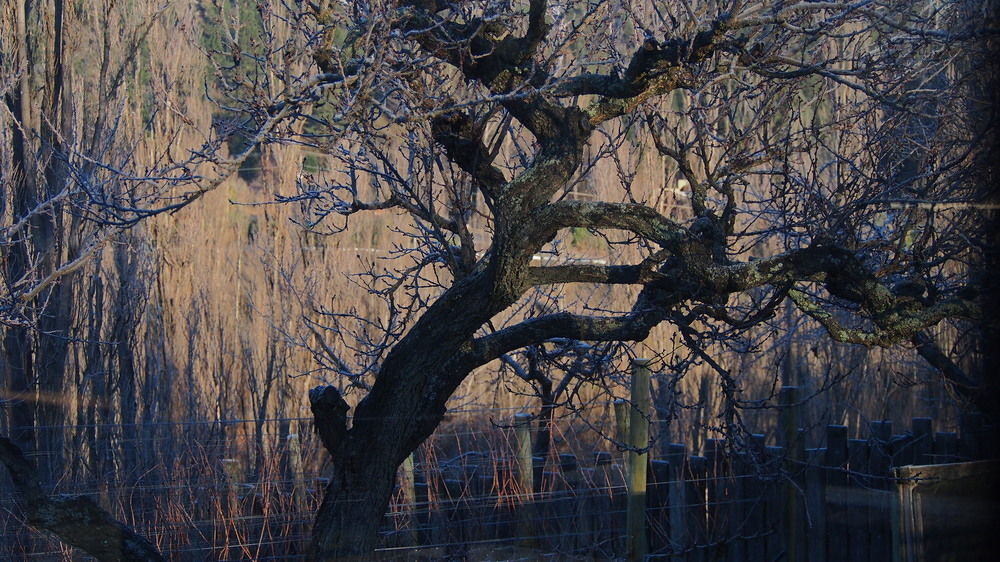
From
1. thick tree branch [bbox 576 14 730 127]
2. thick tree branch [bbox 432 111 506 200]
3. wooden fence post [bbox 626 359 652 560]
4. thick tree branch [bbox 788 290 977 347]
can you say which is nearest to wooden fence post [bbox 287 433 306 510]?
wooden fence post [bbox 626 359 652 560]

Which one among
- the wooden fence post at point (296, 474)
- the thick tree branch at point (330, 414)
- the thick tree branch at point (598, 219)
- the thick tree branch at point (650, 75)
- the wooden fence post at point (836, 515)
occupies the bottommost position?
the wooden fence post at point (836, 515)

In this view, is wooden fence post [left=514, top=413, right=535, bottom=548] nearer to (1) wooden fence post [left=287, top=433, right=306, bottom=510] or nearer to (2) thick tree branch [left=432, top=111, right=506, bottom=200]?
(1) wooden fence post [left=287, top=433, right=306, bottom=510]

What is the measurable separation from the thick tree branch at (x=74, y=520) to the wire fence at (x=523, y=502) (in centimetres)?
122

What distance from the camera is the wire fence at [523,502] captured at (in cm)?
558

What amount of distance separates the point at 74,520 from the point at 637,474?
121 inches

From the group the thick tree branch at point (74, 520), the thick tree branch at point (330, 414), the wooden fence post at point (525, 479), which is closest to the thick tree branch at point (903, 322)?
the thick tree branch at point (330, 414)

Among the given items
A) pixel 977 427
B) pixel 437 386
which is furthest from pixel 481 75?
pixel 977 427

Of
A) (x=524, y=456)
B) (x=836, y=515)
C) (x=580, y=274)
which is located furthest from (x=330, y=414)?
(x=836, y=515)

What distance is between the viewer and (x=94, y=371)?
28.5 feet

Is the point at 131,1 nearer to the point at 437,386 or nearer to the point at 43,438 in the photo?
the point at 43,438

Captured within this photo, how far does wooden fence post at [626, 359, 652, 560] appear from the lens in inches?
218

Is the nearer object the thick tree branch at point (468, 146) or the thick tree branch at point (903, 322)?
the thick tree branch at point (903, 322)

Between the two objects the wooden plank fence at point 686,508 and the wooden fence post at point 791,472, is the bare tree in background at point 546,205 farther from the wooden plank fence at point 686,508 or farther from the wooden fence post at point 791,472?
the wooden plank fence at point 686,508

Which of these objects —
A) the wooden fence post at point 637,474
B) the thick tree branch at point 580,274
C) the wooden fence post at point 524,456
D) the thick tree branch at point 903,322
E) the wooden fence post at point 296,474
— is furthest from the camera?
the wooden fence post at point 524,456
